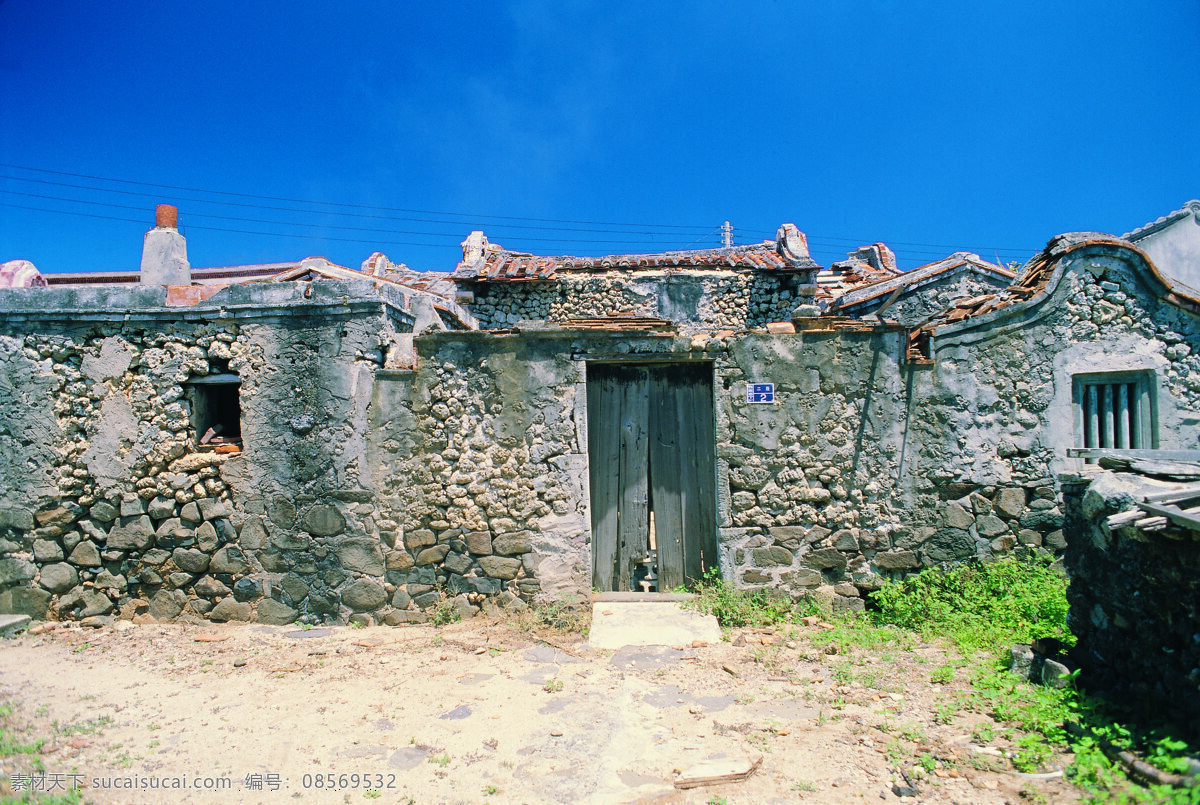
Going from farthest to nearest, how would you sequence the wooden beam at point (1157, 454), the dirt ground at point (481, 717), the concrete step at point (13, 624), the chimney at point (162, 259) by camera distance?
the chimney at point (162, 259) → the concrete step at point (13, 624) → the wooden beam at point (1157, 454) → the dirt ground at point (481, 717)

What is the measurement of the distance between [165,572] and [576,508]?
13.2ft

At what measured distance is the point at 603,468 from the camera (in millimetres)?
6684

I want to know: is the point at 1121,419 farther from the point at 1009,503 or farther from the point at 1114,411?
the point at 1009,503

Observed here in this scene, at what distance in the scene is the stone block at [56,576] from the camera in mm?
6508

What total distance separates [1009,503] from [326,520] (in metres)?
6.50

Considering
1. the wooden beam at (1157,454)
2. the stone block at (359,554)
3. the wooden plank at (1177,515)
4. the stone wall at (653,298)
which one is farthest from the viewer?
the stone wall at (653,298)

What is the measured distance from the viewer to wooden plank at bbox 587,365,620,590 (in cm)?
666

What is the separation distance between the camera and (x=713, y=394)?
6551mm

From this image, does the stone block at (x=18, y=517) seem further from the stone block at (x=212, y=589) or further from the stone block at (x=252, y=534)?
the stone block at (x=252, y=534)

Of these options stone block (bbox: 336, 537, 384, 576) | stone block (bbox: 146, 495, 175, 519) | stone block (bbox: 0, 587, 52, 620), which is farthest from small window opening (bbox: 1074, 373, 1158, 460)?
stone block (bbox: 0, 587, 52, 620)

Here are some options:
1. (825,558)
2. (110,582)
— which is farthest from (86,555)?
(825,558)

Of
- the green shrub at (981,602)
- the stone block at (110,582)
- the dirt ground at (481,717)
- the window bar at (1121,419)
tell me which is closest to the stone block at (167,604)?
the dirt ground at (481,717)

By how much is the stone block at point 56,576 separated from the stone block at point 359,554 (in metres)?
2.70

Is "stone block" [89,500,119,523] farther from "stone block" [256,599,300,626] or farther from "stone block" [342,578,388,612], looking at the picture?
"stone block" [342,578,388,612]
